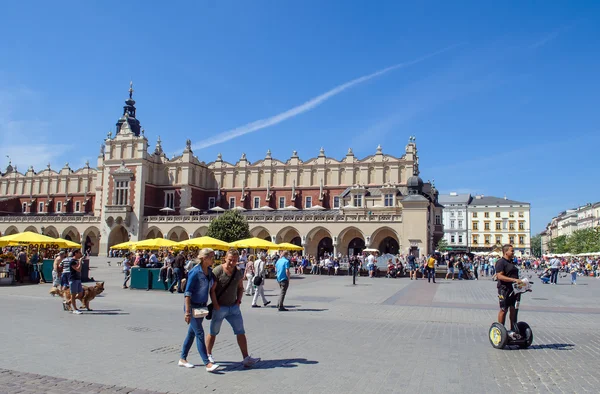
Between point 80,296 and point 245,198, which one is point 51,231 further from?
point 80,296

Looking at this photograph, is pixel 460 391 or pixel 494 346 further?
pixel 494 346

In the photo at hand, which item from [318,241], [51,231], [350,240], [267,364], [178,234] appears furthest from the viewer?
[51,231]

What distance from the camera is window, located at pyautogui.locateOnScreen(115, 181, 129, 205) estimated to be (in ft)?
191

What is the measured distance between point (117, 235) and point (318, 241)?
992 inches

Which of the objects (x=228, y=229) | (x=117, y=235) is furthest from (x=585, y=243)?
(x=117, y=235)

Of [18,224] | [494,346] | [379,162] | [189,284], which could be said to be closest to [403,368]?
[494,346]

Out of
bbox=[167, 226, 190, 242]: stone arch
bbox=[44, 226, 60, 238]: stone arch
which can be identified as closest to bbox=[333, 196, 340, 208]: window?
bbox=[167, 226, 190, 242]: stone arch

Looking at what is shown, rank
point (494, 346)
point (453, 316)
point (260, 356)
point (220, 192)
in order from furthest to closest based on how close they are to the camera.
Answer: point (220, 192), point (453, 316), point (494, 346), point (260, 356)

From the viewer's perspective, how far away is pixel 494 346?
8.50 meters

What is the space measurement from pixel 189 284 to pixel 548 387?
4828 mm

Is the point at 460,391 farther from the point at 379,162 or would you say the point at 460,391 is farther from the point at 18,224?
the point at 18,224

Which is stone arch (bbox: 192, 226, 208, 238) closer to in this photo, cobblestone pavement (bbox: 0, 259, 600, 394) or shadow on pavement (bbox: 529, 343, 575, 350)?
cobblestone pavement (bbox: 0, 259, 600, 394)

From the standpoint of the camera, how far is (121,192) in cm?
5862

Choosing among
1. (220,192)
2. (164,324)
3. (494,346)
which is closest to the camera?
(494,346)
